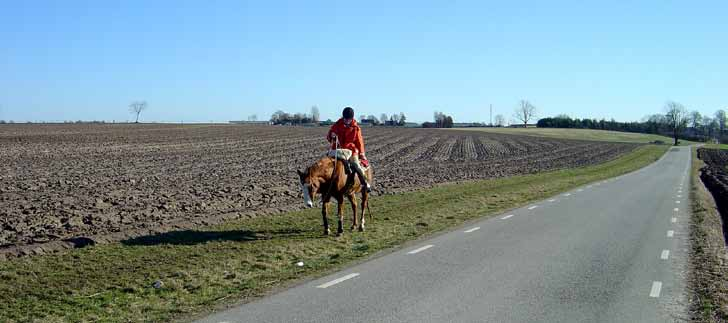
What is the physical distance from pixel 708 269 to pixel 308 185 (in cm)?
720

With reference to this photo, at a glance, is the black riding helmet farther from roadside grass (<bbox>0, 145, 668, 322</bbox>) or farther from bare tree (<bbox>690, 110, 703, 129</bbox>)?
bare tree (<bbox>690, 110, 703, 129</bbox>)

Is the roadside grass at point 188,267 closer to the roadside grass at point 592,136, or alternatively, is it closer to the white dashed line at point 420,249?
the white dashed line at point 420,249

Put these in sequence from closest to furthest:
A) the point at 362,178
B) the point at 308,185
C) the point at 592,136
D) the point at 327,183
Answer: the point at 308,185
the point at 327,183
the point at 362,178
the point at 592,136

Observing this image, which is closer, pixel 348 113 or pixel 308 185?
pixel 308 185

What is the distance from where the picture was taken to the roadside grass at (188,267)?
7.52m

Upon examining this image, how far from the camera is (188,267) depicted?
9.78m

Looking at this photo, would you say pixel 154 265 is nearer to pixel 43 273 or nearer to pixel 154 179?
pixel 43 273

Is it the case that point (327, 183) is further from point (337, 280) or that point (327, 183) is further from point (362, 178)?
point (337, 280)

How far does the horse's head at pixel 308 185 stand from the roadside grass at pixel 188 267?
937 millimetres

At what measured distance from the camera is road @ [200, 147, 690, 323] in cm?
721

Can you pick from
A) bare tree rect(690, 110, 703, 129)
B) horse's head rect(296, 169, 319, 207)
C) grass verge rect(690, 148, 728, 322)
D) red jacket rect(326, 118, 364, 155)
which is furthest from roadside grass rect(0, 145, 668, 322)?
bare tree rect(690, 110, 703, 129)

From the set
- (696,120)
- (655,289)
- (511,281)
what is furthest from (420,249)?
(696,120)

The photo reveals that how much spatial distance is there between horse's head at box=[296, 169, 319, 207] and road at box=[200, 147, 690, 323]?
6.93 feet

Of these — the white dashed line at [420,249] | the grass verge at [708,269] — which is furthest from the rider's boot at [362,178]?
the grass verge at [708,269]
